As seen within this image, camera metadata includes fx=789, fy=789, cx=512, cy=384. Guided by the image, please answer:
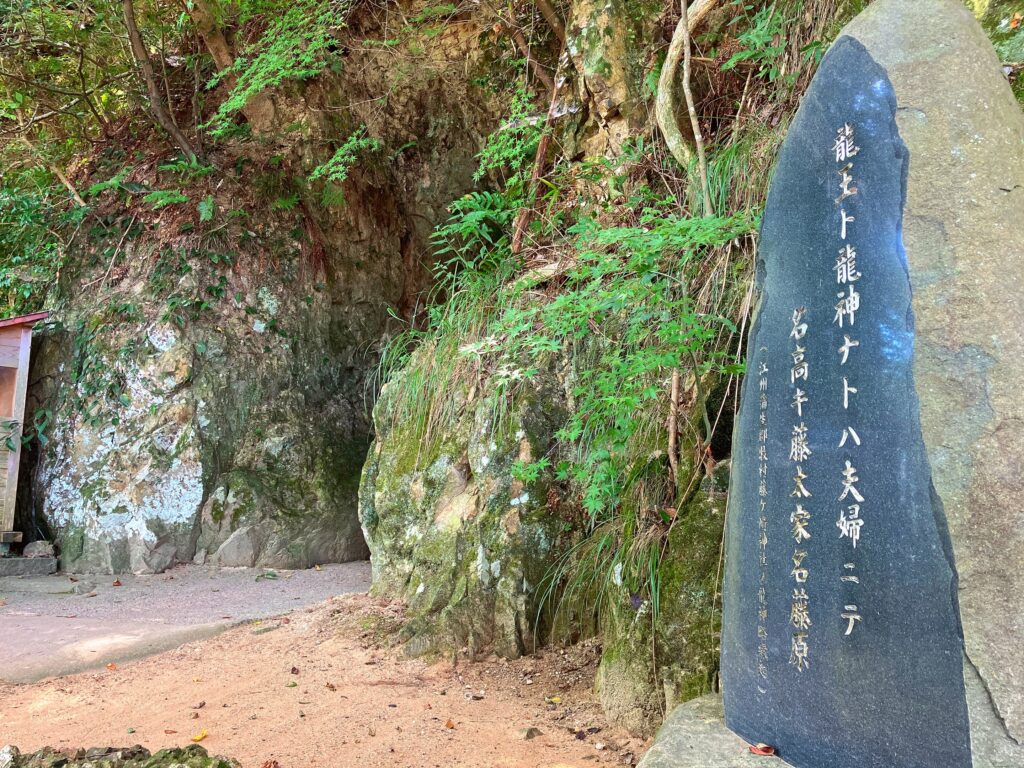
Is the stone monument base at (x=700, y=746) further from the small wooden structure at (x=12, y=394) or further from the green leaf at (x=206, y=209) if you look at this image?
the green leaf at (x=206, y=209)

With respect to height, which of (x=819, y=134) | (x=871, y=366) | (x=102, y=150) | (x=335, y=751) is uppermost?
(x=102, y=150)

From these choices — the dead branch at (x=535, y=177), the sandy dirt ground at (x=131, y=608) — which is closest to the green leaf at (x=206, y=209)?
the sandy dirt ground at (x=131, y=608)

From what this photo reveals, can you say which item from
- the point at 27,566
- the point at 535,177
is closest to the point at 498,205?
the point at 535,177

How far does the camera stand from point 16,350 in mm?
6973

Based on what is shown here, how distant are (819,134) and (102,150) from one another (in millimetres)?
8575

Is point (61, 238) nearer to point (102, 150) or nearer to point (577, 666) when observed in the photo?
point (102, 150)

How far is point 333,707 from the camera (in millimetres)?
3559

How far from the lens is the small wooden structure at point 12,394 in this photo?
679 cm

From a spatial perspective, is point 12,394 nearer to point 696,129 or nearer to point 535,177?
point 535,177

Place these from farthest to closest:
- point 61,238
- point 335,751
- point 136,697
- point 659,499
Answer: point 61,238 < point 136,697 < point 659,499 < point 335,751

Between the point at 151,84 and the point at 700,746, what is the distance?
777 cm

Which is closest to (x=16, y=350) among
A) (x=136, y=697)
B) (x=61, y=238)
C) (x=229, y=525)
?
(x=61, y=238)

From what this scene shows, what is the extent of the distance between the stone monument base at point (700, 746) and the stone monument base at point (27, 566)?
242 inches

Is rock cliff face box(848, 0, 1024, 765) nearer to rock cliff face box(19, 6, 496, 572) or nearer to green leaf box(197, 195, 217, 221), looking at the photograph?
rock cliff face box(19, 6, 496, 572)
